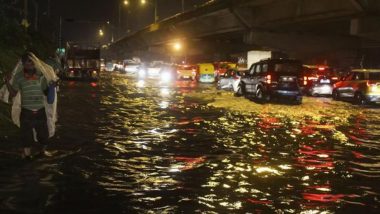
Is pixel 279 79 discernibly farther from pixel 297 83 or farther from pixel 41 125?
pixel 41 125

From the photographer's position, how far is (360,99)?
85.4ft

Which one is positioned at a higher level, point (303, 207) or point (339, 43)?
point (339, 43)

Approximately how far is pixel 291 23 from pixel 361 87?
13096 millimetres

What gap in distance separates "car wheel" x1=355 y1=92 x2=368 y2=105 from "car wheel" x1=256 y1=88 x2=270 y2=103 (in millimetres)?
4649

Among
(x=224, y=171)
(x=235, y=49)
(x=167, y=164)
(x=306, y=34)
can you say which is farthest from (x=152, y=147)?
(x=235, y=49)

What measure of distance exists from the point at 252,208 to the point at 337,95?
72.6 ft

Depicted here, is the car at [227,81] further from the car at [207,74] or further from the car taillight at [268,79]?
the car at [207,74]

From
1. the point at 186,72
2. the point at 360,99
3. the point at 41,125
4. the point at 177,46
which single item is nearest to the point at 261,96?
the point at 360,99

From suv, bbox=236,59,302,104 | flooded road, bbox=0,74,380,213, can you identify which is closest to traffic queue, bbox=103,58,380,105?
suv, bbox=236,59,302,104

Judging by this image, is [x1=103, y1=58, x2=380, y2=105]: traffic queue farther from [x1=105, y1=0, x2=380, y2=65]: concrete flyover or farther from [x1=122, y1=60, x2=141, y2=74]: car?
[x1=122, y1=60, x2=141, y2=74]: car

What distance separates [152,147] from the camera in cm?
1216

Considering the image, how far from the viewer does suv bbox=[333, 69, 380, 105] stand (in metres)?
25.0

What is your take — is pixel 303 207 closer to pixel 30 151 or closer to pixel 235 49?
pixel 30 151

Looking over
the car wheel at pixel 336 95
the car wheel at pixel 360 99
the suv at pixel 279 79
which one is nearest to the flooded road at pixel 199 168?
the suv at pixel 279 79
